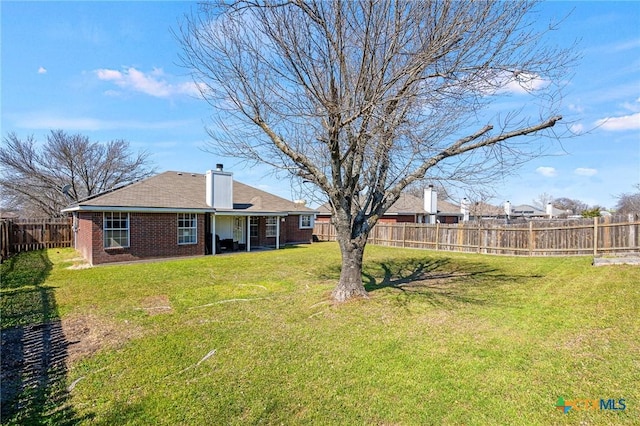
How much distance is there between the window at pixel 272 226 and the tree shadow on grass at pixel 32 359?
40.0 feet

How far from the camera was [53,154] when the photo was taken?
79.2 ft

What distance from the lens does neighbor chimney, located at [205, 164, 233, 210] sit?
1611 cm

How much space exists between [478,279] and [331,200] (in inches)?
219

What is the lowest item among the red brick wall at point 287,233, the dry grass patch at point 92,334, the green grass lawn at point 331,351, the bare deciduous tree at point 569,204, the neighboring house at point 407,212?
the dry grass patch at point 92,334

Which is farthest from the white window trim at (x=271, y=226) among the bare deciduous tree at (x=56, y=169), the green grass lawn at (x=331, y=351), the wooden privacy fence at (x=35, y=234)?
the bare deciduous tree at (x=56, y=169)

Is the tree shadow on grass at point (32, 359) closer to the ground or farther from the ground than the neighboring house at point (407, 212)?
closer to the ground

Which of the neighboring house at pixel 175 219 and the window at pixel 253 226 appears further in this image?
the window at pixel 253 226

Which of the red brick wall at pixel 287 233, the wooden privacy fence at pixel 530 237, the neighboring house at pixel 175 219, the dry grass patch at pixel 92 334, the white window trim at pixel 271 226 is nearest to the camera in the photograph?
the dry grass patch at pixel 92 334

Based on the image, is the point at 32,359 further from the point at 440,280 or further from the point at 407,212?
the point at 407,212

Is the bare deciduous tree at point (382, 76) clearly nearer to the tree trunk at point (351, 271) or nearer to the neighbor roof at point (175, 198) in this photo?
the tree trunk at point (351, 271)

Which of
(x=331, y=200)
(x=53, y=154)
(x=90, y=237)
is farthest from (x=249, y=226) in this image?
(x=53, y=154)

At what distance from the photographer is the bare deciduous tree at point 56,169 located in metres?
23.1

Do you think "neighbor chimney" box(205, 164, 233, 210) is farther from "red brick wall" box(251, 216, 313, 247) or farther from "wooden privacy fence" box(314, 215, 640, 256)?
"wooden privacy fence" box(314, 215, 640, 256)

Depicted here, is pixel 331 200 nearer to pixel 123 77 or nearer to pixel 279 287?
pixel 279 287
